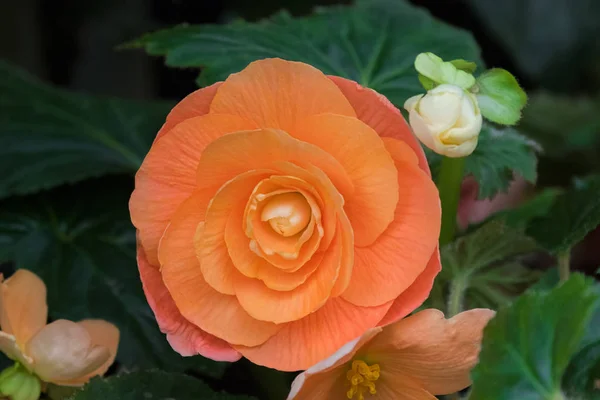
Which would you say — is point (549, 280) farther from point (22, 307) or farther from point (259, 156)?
point (22, 307)

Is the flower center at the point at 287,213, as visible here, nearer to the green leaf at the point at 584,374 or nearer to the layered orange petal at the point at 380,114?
the layered orange petal at the point at 380,114

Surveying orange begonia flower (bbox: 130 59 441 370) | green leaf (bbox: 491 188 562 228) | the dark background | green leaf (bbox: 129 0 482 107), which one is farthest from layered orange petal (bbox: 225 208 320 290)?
the dark background

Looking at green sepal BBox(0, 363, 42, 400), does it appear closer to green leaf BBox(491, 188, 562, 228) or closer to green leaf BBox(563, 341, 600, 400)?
green leaf BBox(563, 341, 600, 400)

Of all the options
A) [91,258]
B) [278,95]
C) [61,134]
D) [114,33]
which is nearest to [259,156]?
[278,95]

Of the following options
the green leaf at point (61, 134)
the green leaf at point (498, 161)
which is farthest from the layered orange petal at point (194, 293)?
the green leaf at point (61, 134)

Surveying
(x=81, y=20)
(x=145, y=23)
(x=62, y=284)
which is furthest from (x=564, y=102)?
(x=62, y=284)
